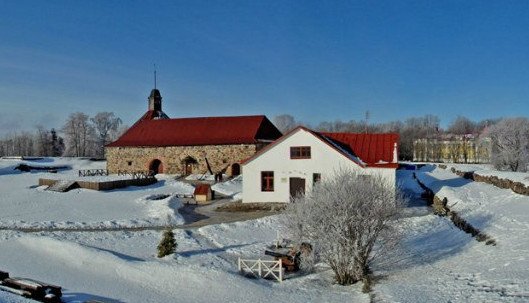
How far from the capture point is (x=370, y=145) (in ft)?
88.6

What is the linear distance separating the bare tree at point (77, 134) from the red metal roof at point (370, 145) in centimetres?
7304

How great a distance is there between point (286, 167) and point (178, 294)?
1480cm

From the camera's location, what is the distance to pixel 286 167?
26.1 m

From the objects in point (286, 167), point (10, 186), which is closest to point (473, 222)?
point (286, 167)

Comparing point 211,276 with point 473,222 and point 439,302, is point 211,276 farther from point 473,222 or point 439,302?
point 473,222

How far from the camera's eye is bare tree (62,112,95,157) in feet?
297

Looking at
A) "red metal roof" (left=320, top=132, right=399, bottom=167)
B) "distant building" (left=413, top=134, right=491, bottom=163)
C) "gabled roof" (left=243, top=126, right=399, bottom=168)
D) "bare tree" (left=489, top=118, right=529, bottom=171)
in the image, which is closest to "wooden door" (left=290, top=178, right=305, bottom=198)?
"gabled roof" (left=243, top=126, right=399, bottom=168)

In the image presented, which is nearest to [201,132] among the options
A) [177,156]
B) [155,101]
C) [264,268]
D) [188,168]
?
[177,156]

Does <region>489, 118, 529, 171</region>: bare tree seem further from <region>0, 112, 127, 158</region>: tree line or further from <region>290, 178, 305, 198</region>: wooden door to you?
<region>0, 112, 127, 158</region>: tree line

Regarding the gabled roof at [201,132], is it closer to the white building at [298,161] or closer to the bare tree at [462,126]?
the white building at [298,161]

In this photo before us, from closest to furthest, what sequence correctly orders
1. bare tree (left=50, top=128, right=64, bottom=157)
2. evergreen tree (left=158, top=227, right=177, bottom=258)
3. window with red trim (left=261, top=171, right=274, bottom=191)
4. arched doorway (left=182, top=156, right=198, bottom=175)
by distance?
evergreen tree (left=158, top=227, right=177, bottom=258)
window with red trim (left=261, top=171, right=274, bottom=191)
arched doorway (left=182, top=156, right=198, bottom=175)
bare tree (left=50, top=128, right=64, bottom=157)

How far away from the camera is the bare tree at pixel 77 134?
90.4 metres

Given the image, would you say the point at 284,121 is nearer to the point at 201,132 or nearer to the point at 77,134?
the point at 77,134

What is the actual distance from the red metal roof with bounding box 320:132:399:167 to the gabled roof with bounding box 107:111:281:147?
490 inches
